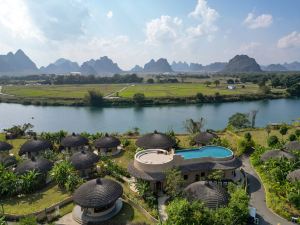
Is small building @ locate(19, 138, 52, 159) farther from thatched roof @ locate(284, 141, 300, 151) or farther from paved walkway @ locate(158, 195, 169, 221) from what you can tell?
thatched roof @ locate(284, 141, 300, 151)

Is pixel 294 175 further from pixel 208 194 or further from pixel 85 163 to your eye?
pixel 85 163

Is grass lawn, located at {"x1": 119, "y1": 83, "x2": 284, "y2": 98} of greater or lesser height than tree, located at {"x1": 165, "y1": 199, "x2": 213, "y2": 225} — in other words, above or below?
below

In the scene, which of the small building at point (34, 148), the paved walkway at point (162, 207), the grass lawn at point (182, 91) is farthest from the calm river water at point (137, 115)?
the paved walkway at point (162, 207)

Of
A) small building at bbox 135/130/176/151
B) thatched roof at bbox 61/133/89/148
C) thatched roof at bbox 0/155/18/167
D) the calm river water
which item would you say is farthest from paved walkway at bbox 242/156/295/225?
the calm river water

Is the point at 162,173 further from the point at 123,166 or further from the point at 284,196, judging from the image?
the point at 284,196

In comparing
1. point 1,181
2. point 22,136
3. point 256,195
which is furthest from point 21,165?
point 256,195

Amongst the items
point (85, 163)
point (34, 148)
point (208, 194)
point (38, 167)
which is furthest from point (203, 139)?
point (34, 148)
